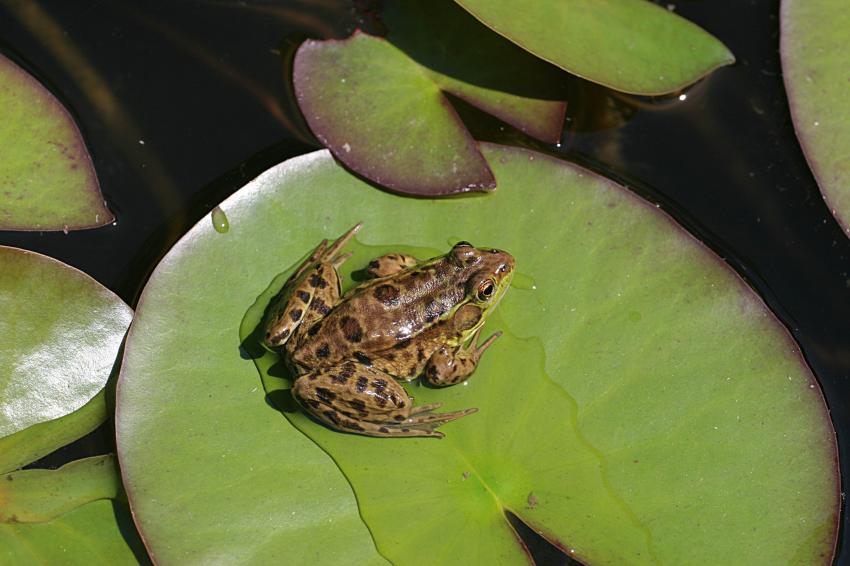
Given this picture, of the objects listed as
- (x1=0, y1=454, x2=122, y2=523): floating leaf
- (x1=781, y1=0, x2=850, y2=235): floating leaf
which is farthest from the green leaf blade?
(x1=0, y1=454, x2=122, y2=523): floating leaf

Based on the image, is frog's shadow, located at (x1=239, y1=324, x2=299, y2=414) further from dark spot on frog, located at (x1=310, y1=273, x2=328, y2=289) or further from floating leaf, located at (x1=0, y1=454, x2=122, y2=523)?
floating leaf, located at (x1=0, y1=454, x2=122, y2=523)

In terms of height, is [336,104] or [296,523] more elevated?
[336,104]

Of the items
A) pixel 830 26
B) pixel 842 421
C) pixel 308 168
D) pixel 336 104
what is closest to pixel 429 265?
pixel 308 168

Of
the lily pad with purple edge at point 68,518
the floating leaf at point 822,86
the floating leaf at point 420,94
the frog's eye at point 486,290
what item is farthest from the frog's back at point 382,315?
the floating leaf at point 822,86

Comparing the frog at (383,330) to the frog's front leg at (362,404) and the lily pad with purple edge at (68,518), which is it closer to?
the frog's front leg at (362,404)

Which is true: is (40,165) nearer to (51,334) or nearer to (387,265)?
(51,334)

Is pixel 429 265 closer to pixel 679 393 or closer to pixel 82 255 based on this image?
pixel 679 393
